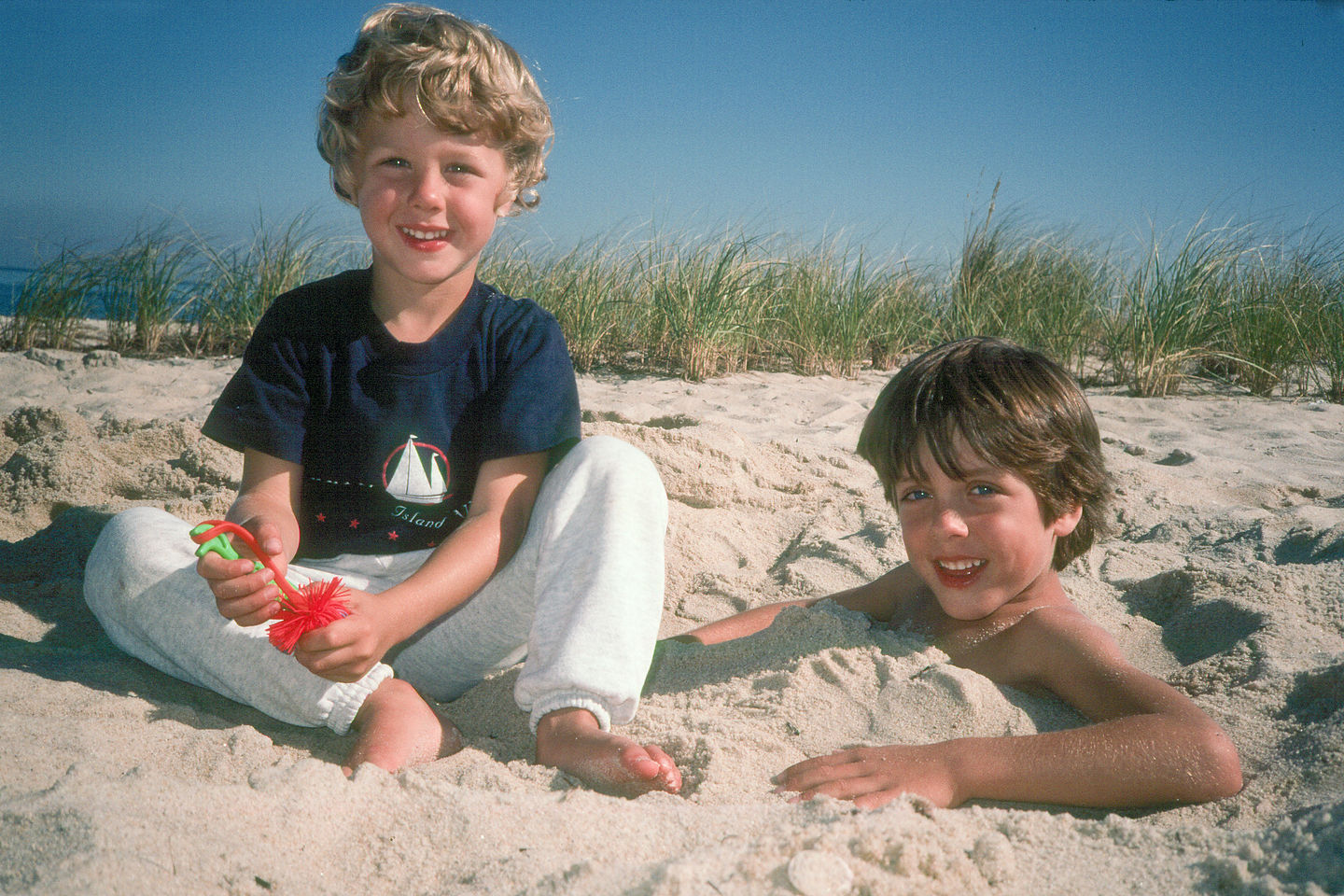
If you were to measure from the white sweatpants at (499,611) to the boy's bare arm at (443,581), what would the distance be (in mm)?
55

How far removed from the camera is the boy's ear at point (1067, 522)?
1.79 m

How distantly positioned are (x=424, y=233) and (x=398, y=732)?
3.20ft

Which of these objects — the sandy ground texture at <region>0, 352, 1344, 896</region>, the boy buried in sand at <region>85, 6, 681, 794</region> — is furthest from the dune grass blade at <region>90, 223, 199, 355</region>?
the boy buried in sand at <region>85, 6, 681, 794</region>

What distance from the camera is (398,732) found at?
146 centimetres

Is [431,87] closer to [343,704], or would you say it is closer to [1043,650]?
[343,704]

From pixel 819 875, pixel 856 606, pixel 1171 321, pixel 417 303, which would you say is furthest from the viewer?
pixel 1171 321

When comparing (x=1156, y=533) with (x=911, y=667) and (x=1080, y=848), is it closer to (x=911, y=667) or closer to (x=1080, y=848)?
(x=911, y=667)

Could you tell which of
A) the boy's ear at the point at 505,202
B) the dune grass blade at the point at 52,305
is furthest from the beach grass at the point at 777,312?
the boy's ear at the point at 505,202

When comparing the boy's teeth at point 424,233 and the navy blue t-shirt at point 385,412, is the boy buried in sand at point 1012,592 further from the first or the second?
the boy's teeth at point 424,233

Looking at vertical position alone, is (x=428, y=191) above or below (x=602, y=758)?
above

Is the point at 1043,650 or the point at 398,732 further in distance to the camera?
the point at 1043,650

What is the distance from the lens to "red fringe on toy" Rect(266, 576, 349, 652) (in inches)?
52.9

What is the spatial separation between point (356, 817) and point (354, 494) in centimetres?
85

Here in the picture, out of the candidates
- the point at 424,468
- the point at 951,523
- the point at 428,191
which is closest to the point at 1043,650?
the point at 951,523
